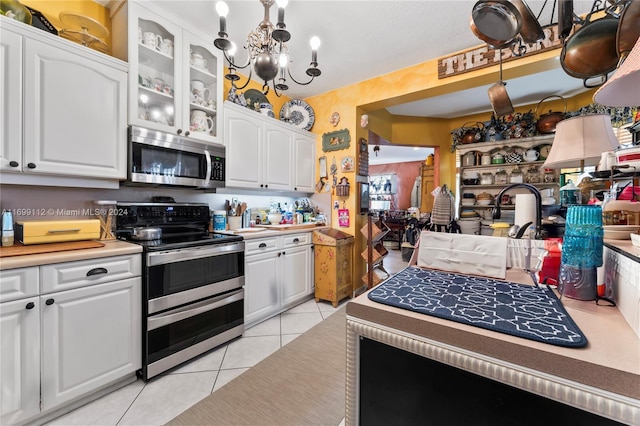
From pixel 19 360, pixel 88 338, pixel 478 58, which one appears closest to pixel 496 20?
pixel 478 58

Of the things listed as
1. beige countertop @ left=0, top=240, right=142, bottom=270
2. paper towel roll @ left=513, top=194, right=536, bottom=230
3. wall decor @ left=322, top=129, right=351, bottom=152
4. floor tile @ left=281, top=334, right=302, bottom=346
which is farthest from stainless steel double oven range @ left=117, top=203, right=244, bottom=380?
paper towel roll @ left=513, top=194, right=536, bottom=230

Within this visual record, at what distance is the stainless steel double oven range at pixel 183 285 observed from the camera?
1.71m

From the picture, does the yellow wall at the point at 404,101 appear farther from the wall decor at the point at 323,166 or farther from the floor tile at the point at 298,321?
the floor tile at the point at 298,321

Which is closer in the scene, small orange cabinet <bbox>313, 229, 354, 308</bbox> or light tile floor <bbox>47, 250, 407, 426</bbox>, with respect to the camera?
light tile floor <bbox>47, 250, 407, 426</bbox>

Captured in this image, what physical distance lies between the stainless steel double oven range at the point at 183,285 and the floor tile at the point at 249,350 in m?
0.10

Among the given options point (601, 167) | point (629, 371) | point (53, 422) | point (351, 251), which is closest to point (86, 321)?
point (53, 422)

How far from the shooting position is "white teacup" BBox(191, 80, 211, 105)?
2312 mm

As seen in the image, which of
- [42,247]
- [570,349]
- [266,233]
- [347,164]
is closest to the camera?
[570,349]

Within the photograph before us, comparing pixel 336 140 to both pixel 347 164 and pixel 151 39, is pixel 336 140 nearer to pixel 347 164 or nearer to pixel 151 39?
pixel 347 164

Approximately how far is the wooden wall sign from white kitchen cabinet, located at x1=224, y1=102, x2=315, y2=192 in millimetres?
1723

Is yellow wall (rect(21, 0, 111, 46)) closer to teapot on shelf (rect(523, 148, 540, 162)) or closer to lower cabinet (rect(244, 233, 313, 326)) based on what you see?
lower cabinet (rect(244, 233, 313, 326))

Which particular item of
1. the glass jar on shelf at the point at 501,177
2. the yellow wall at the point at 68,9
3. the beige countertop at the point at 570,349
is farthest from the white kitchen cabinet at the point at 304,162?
the glass jar on shelf at the point at 501,177

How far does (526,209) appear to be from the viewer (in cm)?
131

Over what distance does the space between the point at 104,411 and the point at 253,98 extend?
2.99 metres
